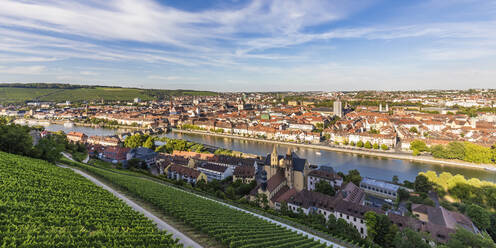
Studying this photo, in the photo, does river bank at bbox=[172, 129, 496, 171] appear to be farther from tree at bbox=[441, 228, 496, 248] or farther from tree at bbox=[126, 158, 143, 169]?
tree at bbox=[126, 158, 143, 169]

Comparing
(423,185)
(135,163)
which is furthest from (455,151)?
(135,163)

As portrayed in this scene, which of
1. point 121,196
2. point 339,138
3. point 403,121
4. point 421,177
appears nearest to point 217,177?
point 121,196

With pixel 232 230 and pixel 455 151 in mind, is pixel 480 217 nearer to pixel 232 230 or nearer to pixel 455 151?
Result: pixel 232 230

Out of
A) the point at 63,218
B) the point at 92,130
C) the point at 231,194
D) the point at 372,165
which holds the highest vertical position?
the point at 63,218

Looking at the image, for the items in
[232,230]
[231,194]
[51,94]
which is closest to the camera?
[232,230]

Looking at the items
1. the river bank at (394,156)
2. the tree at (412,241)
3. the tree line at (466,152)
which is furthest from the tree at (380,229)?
the tree line at (466,152)

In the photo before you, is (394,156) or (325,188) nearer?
(325,188)
